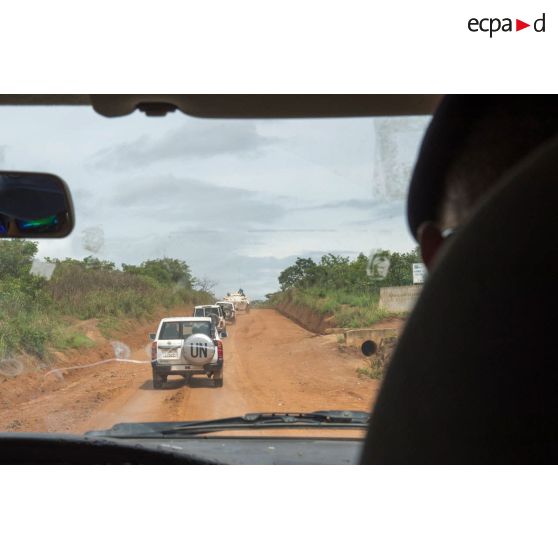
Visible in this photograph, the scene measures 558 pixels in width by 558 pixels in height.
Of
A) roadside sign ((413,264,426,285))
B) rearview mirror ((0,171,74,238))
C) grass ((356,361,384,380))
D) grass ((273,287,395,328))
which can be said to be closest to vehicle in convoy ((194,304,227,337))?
grass ((273,287,395,328))

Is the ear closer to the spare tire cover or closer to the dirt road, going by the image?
the dirt road

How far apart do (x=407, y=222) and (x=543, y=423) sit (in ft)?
2.48

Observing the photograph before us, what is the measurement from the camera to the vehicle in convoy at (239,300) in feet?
16.1

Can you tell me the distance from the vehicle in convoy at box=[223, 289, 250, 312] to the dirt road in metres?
0.09

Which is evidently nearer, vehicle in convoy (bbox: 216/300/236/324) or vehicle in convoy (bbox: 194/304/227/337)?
vehicle in convoy (bbox: 216/300/236/324)

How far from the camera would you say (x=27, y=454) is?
2953 mm

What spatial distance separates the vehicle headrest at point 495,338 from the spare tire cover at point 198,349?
4.32 m

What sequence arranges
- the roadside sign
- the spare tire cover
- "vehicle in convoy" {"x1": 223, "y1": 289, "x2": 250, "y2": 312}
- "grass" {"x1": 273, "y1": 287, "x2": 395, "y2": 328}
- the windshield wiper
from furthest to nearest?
the spare tire cover, "vehicle in convoy" {"x1": 223, "y1": 289, "x2": 250, "y2": 312}, "grass" {"x1": 273, "y1": 287, "x2": 395, "y2": 328}, the windshield wiper, the roadside sign

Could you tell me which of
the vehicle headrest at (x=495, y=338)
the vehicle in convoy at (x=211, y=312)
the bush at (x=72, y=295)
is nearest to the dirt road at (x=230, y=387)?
the vehicle in convoy at (x=211, y=312)

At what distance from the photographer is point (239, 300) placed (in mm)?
5098

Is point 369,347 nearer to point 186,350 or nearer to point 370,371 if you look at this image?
point 370,371

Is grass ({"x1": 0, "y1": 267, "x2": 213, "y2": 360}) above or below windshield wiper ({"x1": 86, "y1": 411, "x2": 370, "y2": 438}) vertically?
above

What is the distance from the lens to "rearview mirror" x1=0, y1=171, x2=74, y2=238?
11.4 ft

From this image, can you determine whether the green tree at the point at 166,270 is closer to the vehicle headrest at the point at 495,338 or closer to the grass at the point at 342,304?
the grass at the point at 342,304
